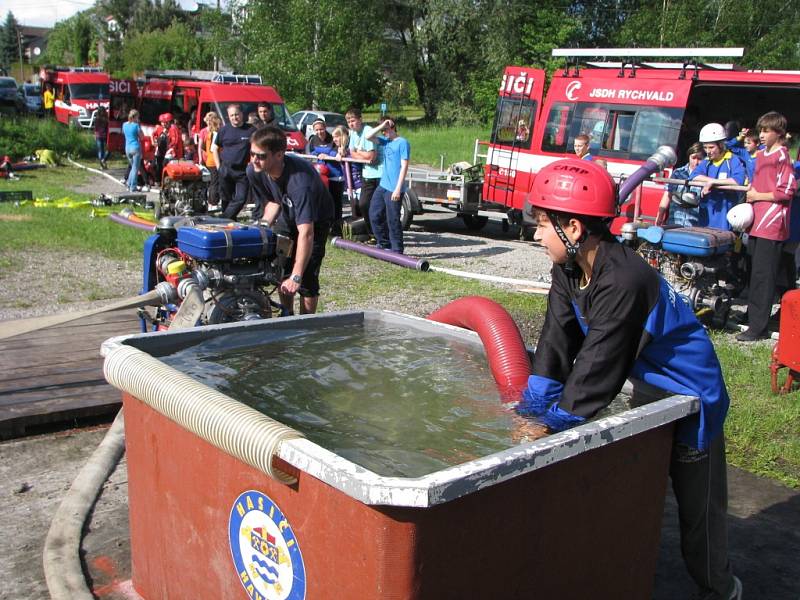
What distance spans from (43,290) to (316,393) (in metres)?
6.72

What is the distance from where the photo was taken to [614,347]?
272 centimetres

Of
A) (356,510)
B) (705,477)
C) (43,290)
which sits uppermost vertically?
(356,510)

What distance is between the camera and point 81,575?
3.44 metres

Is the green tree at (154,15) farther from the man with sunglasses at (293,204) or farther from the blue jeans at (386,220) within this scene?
the man with sunglasses at (293,204)

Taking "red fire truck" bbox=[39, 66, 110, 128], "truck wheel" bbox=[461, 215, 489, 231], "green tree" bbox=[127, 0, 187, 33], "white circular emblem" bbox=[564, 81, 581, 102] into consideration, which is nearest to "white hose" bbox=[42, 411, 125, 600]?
"white circular emblem" bbox=[564, 81, 581, 102]

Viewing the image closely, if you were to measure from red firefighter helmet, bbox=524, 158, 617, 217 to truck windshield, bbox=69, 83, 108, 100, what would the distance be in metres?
33.8

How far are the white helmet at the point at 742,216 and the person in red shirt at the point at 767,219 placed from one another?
51 mm

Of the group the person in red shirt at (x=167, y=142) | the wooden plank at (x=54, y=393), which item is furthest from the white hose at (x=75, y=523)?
the person in red shirt at (x=167, y=142)

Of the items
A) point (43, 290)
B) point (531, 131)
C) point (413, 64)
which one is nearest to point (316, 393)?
point (43, 290)

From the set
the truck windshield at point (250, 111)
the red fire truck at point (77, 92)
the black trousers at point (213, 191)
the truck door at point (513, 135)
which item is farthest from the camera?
the red fire truck at point (77, 92)

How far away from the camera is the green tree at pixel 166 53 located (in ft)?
180

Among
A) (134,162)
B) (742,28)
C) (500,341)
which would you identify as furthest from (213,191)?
(742,28)

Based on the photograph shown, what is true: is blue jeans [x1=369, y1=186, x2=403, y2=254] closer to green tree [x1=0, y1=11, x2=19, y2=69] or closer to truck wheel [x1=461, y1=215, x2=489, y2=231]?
truck wheel [x1=461, y1=215, x2=489, y2=231]

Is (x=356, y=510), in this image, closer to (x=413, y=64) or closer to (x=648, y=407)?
(x=648, y=407)
